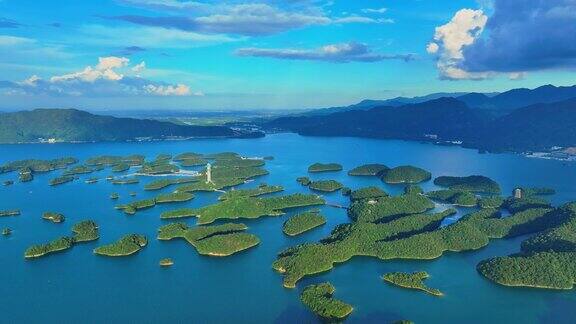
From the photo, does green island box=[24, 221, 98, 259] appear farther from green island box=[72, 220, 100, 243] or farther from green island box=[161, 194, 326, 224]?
green island box=[161, 194, 326, 224]

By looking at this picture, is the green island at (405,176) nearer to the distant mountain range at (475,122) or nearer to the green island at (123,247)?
the green island at (123,247)

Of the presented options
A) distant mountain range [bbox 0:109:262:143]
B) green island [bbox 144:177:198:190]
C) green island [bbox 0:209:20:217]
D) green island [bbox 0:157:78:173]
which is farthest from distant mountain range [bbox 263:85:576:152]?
green island [bbox 0:209:20:217]

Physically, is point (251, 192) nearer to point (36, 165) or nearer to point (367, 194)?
point (367, 194)

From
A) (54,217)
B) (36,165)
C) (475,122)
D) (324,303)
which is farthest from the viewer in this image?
(475,122)

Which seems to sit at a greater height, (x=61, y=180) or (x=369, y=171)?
(x=369, y=171)

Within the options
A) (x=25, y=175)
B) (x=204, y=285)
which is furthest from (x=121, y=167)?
(x=204, y=285)

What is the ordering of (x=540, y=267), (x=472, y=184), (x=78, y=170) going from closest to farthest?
(x=540, y=267) → (x=472, y=184) → (x=78, y=170)
